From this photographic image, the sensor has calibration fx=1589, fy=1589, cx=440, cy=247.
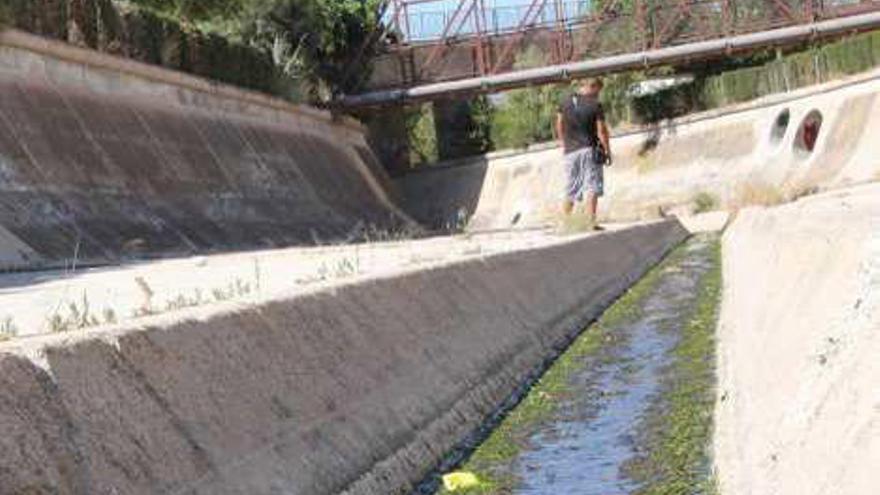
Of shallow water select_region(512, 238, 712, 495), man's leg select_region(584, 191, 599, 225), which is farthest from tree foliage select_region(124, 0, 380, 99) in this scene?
shallow water select_region(512, 238, 712, 495)

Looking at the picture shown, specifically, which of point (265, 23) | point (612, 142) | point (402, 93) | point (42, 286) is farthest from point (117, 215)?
point (612, 142)

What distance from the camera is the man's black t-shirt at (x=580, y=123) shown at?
26188 mm

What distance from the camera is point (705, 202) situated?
5675 centimetres

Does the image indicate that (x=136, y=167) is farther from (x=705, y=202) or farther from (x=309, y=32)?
(x=705, y=202)

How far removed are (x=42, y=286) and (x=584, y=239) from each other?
1066 cm

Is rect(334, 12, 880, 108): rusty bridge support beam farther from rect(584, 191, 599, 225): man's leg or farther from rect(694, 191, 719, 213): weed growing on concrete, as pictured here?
rect(584, 191, 599, 225): man's leg

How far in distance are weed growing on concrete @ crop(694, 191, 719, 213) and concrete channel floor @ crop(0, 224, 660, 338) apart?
3065 cm

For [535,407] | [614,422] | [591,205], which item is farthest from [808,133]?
[614,422]

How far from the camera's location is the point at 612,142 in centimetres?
6681

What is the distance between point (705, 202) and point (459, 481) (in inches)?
1891

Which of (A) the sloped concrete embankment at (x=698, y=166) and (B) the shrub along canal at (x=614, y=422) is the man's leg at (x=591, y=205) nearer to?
(B) the shrub along canal at (x=614, y=422)

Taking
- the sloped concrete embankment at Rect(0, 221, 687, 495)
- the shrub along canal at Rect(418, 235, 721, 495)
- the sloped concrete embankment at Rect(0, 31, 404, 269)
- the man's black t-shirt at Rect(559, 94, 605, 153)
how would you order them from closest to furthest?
the sloped concrete embankment at Rect(0, 221, 687, 495) → the shrub along canal at Rect(418, 235, 721, 495) → the sloped concrete embankment at Rect(0, 31, 404, 269) → the man's black t-shirt at Rect(559, 94, 605, 153)

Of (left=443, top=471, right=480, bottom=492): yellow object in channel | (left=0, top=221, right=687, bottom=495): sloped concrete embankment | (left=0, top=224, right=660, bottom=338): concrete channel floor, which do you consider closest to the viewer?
(left=0, top=221, right=687, bottom=495): sloped concrete embankment

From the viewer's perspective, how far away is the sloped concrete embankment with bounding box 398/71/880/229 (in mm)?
52562
